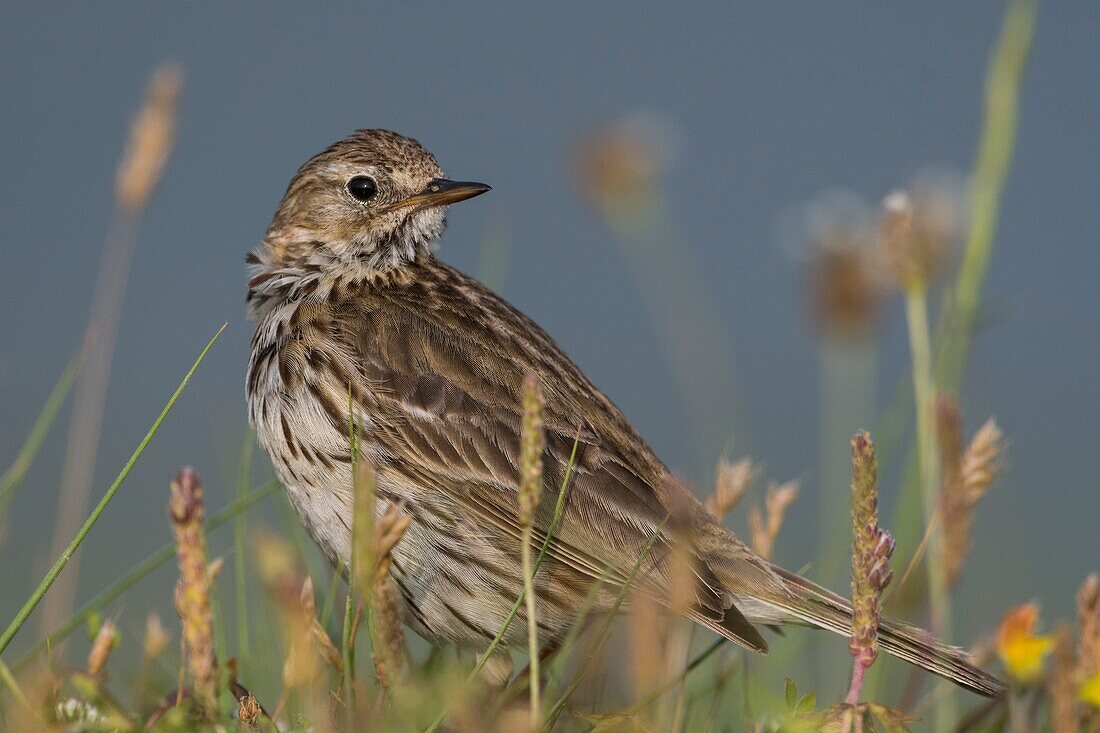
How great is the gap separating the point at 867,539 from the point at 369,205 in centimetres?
412

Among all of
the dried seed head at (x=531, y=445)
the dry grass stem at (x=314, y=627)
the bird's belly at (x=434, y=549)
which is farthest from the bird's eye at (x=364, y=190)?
Result: the dried seed head at (x=531, y=445)

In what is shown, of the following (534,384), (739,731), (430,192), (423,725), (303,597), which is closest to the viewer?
(534,384)

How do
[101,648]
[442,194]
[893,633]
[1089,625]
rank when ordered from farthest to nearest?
[442,194] < [893,633] < [101,648] < [1089,625]

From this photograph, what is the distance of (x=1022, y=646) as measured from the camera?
8.98 feet

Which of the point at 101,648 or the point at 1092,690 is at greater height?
the point at 1092,690

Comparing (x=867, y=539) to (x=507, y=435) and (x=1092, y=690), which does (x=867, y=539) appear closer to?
(x=1092, y=690)

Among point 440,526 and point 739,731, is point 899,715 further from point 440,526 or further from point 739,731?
point 440,526

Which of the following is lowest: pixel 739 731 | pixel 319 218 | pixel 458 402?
pixel 739 731

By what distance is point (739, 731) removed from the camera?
4332 millimetres

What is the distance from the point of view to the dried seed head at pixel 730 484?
4.20 m

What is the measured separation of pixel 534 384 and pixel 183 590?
2.75 ft

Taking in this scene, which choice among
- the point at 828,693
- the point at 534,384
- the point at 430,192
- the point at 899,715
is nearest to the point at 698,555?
the point at 828,693

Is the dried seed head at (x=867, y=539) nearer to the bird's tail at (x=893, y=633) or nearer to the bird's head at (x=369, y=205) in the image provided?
the bird's tail at (x=893, y=633)

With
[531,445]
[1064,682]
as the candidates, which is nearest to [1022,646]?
[1064,682]
